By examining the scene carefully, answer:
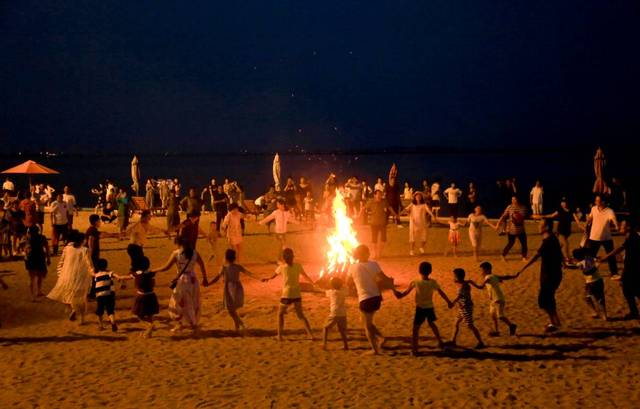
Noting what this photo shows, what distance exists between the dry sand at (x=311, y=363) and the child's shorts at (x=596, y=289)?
0.44 meters

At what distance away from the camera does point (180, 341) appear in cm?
1016

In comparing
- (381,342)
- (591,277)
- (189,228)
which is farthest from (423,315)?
(189,228)

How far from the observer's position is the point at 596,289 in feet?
35.1

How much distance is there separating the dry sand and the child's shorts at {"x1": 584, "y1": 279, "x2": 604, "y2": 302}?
0.44m

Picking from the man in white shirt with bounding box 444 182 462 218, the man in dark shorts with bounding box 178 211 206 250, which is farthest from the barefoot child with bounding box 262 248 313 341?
the man in white shirt with bounding box 444 182 462 218

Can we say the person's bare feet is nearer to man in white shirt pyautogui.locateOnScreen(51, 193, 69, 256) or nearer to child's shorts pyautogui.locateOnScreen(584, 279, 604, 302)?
child's shorts pyautogui.locateOnScreen(584, 279, 604, 302)

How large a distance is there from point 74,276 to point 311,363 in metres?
4.85

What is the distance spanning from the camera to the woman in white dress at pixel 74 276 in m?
11.1

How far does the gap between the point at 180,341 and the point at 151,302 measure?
784 mm

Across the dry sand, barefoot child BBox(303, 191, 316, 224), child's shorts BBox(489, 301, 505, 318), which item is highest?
barefoot child BBox(303, 191, 316, 224)

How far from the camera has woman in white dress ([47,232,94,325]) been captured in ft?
36.3

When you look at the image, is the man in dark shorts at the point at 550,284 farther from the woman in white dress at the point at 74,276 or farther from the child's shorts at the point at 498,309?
the woman in white dress at the point at 74,276

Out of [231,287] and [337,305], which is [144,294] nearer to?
[231,287]

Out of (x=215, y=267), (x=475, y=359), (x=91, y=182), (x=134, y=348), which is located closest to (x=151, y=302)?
(x=134, y=348)
